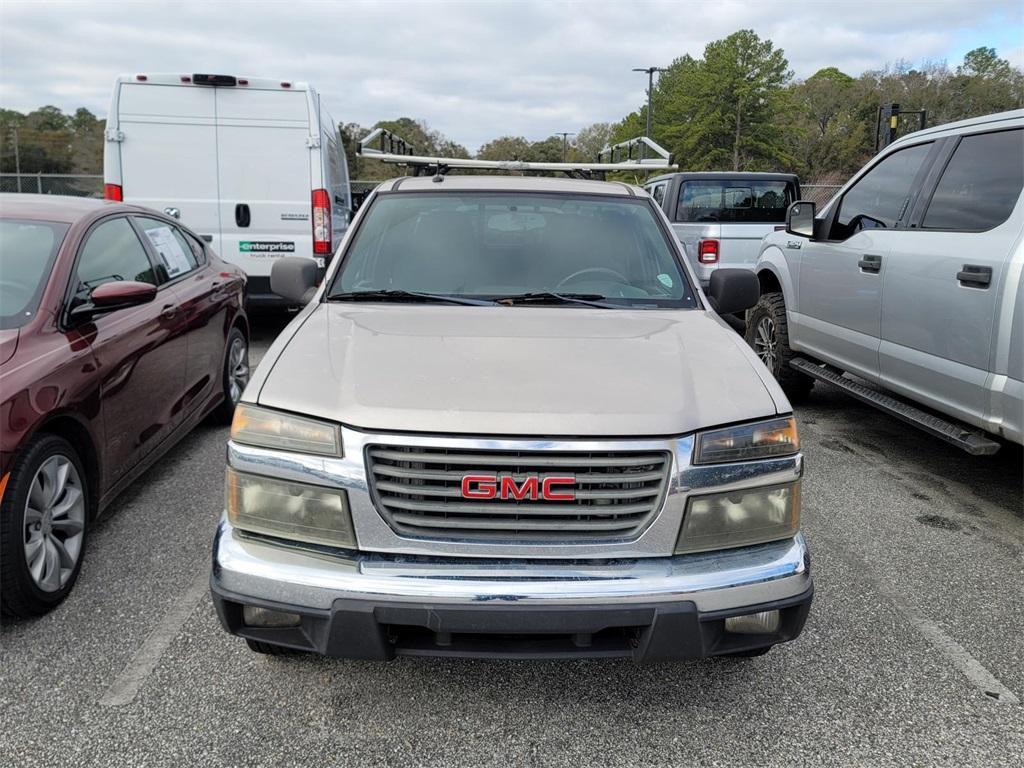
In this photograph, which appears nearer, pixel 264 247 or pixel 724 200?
pixel 264 247

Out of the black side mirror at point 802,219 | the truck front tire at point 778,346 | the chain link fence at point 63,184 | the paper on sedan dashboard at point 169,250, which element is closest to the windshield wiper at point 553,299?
the paper on sedan dashboard at point 169,250

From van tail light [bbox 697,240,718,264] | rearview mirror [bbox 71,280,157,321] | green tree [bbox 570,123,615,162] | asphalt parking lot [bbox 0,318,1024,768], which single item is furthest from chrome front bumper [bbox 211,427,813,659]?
green tree [bbox 570,123,615,162]

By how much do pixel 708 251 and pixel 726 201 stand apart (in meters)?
0.82

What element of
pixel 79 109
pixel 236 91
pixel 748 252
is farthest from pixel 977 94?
pixel 79 109

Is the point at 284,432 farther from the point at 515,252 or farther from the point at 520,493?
the point at 515,252

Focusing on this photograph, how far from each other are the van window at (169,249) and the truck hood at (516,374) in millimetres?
2135

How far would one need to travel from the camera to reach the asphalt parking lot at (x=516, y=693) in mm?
2320

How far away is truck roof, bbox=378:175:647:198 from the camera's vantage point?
376 centimetres

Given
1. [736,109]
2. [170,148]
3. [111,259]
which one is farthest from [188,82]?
[736,109]

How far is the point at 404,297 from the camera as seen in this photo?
10.5ft

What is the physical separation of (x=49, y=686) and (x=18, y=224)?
88.7 inches

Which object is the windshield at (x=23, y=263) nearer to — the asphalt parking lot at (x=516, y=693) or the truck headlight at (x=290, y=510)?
the asphalt parking lot at (x=516, y=693)

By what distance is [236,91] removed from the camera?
25.0ft

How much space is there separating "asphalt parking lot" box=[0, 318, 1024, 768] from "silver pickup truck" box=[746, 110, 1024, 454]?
961 millimetres
